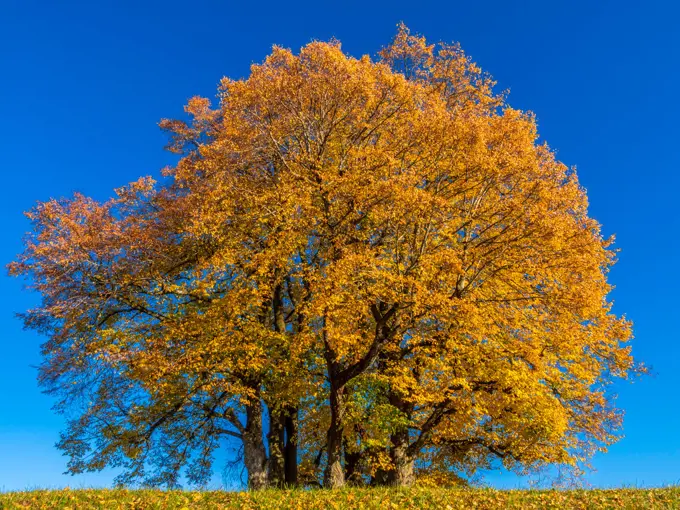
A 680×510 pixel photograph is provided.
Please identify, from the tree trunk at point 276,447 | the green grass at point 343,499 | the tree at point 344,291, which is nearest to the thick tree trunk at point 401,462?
the tree at point 344,291

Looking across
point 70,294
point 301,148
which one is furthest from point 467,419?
point 70,294

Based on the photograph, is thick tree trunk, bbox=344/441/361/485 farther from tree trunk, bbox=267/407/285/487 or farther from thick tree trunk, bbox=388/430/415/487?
tree trunk, bbox=267/407/285/487

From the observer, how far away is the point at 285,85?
2253 cm

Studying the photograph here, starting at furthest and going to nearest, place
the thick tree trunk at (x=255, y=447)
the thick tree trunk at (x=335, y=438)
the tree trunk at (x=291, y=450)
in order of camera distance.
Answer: the tree trunk at (x=291, y=450) → the thick tree trunk at (x=255, y=447) → the thick tree trunk at (x=335, y=438)

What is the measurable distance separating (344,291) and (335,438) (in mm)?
5816

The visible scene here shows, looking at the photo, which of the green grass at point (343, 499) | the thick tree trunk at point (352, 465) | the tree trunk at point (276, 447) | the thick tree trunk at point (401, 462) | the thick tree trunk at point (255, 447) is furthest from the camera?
the thick tree trunk at point (352, 465)

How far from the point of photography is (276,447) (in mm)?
24344

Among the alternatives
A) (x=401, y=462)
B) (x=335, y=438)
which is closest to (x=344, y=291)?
(x=335, y=438)

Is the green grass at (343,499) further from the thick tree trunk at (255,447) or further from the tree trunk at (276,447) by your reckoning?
the tree trunk at (276,447)

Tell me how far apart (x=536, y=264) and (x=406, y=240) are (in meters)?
5.19

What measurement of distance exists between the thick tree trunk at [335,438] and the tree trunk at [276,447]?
12.8ft

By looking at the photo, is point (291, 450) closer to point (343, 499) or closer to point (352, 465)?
point (352, 465)

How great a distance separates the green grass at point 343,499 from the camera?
1324 cm

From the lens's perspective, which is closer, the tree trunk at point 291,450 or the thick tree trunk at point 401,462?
the thick tree trunk at point 401,462
